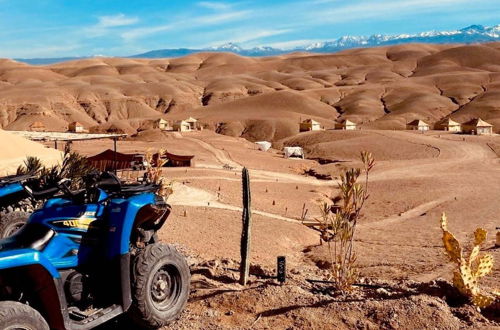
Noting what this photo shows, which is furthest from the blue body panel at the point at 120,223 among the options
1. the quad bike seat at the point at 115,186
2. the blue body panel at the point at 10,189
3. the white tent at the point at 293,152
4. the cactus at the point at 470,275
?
the white tent at the point at 293,152

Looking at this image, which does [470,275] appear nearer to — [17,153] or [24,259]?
[24,259]

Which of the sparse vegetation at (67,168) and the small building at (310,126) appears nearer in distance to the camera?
the sparse vegetation at (67,168)

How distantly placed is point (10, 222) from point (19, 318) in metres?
4.12

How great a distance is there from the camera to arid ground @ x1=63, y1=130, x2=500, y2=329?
6.44 meters

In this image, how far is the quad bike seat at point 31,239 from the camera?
4816 millimetres

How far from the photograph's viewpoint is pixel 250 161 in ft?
143

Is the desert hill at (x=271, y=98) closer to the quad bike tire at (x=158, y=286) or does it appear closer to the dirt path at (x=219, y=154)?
the dirt path at (x=219, y=154)

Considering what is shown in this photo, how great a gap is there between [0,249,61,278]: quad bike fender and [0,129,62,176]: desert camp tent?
27.6ft

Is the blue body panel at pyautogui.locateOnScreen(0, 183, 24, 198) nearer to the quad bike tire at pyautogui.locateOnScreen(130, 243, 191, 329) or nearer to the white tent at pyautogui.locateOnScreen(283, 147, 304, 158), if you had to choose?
the quad bike tire at pyautogui.locateOnScreen(130, 243, 191, 329)

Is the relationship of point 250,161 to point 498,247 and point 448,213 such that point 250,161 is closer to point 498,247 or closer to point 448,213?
point 448,213

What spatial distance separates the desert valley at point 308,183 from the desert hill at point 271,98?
1.61 ft

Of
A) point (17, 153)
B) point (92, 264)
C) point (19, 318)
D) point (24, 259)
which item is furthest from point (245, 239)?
point (17, 153)

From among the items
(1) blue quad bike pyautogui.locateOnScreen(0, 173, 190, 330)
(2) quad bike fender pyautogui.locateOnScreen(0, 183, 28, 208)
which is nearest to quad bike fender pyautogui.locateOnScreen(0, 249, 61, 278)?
(1) blue quad bike pyautogui.locateOnScreen(0, 173, 190, 330)

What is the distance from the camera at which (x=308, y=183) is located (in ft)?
108
